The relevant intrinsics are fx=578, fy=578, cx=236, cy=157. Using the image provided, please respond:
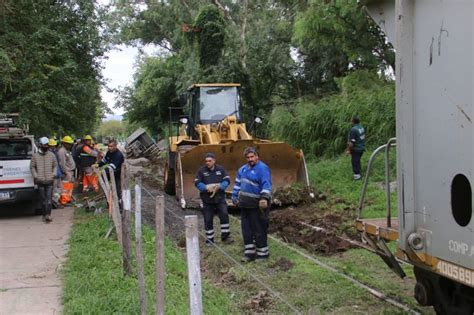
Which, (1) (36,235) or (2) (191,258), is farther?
(1) (36,235)

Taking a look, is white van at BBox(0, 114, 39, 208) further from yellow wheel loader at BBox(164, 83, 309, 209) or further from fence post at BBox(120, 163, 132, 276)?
fence post at BBox(120, 163, 132, 276)

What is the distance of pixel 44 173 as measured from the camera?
41.8 ft

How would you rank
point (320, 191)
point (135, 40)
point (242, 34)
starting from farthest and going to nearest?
point (135, 40) < point (242, 34) < point (320, 191)

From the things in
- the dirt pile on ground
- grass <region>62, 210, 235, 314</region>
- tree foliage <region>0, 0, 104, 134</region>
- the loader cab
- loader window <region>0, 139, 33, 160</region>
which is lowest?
grass <region>62, 210, 235, 314</region>

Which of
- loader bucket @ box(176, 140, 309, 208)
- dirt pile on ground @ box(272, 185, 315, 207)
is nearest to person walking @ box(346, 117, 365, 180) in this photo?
loader bucket @ box(176, 140, 309, 208)

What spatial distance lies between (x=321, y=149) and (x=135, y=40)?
29.0 m

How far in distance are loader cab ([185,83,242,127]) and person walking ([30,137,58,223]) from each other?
4345 millimetres

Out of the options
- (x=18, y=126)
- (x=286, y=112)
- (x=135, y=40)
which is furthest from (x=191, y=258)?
(x=135, y=40)

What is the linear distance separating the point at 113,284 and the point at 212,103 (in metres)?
9.63

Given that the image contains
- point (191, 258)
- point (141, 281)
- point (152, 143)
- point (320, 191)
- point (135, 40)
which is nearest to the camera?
point (191, 258)

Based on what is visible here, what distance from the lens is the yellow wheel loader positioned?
523 inches

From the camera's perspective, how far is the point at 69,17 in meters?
17.2

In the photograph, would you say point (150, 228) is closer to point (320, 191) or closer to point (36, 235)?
point (36, 235)

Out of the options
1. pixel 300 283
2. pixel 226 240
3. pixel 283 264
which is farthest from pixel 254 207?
pixel 300 283
